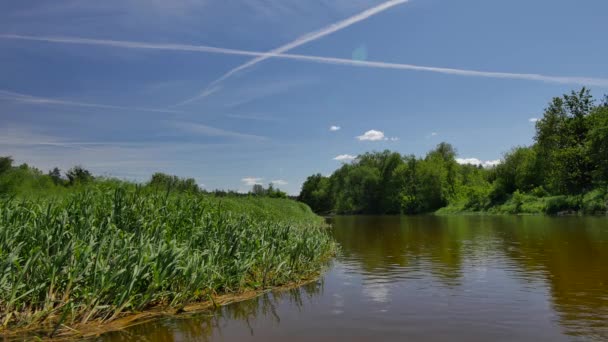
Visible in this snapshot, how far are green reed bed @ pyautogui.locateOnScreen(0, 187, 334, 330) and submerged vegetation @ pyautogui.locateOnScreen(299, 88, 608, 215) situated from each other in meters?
59.9

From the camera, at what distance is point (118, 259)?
9023 mm

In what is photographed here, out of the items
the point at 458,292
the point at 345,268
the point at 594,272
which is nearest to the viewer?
the point at 458,292

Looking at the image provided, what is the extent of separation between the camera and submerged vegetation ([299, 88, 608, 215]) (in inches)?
2569

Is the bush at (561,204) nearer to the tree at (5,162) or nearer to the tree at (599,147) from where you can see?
the tree at (599,147)

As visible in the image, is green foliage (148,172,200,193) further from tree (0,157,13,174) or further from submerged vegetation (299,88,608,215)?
submerged vegetation (299,88,608,215)

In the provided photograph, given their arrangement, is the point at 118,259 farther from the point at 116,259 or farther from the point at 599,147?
the point at 599,147

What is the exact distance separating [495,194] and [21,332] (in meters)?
91.9

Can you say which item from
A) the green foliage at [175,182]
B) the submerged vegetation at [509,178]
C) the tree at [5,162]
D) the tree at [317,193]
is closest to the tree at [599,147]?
the submerged vegetation at [509,178]

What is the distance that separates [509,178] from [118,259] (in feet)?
303

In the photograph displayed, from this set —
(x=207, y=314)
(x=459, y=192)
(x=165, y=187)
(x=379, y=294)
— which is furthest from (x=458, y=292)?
(x=459, y=192)

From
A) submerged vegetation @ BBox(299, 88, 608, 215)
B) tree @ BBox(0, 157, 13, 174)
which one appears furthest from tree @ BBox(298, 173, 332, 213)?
tree @ BBox(0, 157, 13, 174)

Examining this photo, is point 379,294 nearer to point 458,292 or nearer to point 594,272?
point 458,292

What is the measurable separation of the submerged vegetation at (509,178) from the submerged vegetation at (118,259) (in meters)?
59.7

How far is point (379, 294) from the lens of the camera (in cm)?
1280
